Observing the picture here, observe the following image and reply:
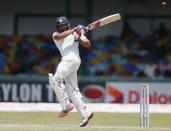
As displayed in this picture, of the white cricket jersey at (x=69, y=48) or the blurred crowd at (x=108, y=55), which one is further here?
the blurred crowd at (x=108, y=55)

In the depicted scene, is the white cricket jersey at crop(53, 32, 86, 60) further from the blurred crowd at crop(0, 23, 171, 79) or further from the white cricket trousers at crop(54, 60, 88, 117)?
the blurred crowd at crop(0, 23, 171, 79)

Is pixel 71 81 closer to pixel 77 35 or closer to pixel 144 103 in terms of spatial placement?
pixel 77 35

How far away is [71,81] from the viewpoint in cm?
963

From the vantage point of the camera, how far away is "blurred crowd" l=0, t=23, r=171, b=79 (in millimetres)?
18672

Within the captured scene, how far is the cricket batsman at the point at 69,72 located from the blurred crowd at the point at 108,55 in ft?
28.0

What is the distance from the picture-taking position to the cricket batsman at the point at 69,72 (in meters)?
9.51

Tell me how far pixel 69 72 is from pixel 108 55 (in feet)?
32.1

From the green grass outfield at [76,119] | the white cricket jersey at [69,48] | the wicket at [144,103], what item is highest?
the white cricket jersey at [69,48]

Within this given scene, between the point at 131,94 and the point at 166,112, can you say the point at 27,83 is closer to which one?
the point at 131,94

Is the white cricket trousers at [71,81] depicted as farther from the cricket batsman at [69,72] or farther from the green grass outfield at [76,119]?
the green grass outfield at [76,119]

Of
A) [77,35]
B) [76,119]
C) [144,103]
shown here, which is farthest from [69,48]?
[76,119]

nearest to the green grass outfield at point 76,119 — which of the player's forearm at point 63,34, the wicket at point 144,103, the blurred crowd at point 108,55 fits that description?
the wicket at point 144,103

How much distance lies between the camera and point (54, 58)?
63.4ft

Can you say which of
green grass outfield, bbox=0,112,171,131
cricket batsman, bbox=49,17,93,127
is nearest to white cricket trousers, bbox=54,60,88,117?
cricket batsman, bbox=49,17,93,127
